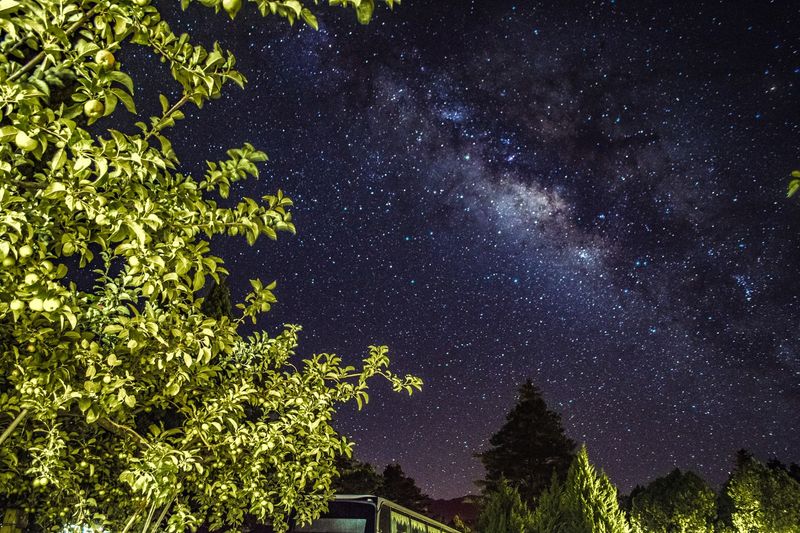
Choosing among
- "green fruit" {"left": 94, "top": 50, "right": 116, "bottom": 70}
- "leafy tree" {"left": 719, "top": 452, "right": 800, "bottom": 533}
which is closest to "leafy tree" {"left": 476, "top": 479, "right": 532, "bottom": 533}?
"leafy tree" {"left": 719, "top": 452, "right": 800, "bottom": 533}

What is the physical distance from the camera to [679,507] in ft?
95.9

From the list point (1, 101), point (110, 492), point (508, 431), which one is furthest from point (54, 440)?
point (508, 431)

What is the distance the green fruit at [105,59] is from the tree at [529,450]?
4634cm

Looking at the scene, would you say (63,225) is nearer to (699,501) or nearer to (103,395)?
(103,395)

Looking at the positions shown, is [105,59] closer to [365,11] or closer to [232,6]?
[232,6]

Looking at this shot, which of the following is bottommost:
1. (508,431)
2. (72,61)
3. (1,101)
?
(1,101)

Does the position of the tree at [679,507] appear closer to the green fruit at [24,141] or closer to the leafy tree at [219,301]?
the leafy tree at [219,301]

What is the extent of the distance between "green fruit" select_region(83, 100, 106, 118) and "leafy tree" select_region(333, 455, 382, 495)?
40.8 m

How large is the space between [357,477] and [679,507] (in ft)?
85.3

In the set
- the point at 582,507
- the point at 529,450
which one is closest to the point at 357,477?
the point at 529,450

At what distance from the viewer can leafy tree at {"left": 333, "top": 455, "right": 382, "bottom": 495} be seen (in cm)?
4009

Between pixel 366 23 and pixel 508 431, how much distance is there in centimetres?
4832

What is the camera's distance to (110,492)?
19.1ft

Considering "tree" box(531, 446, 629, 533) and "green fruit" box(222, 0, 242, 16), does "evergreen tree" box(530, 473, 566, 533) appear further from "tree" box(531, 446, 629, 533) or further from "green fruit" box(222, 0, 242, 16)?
"green fruit" box(222, 0, 242, 16)
